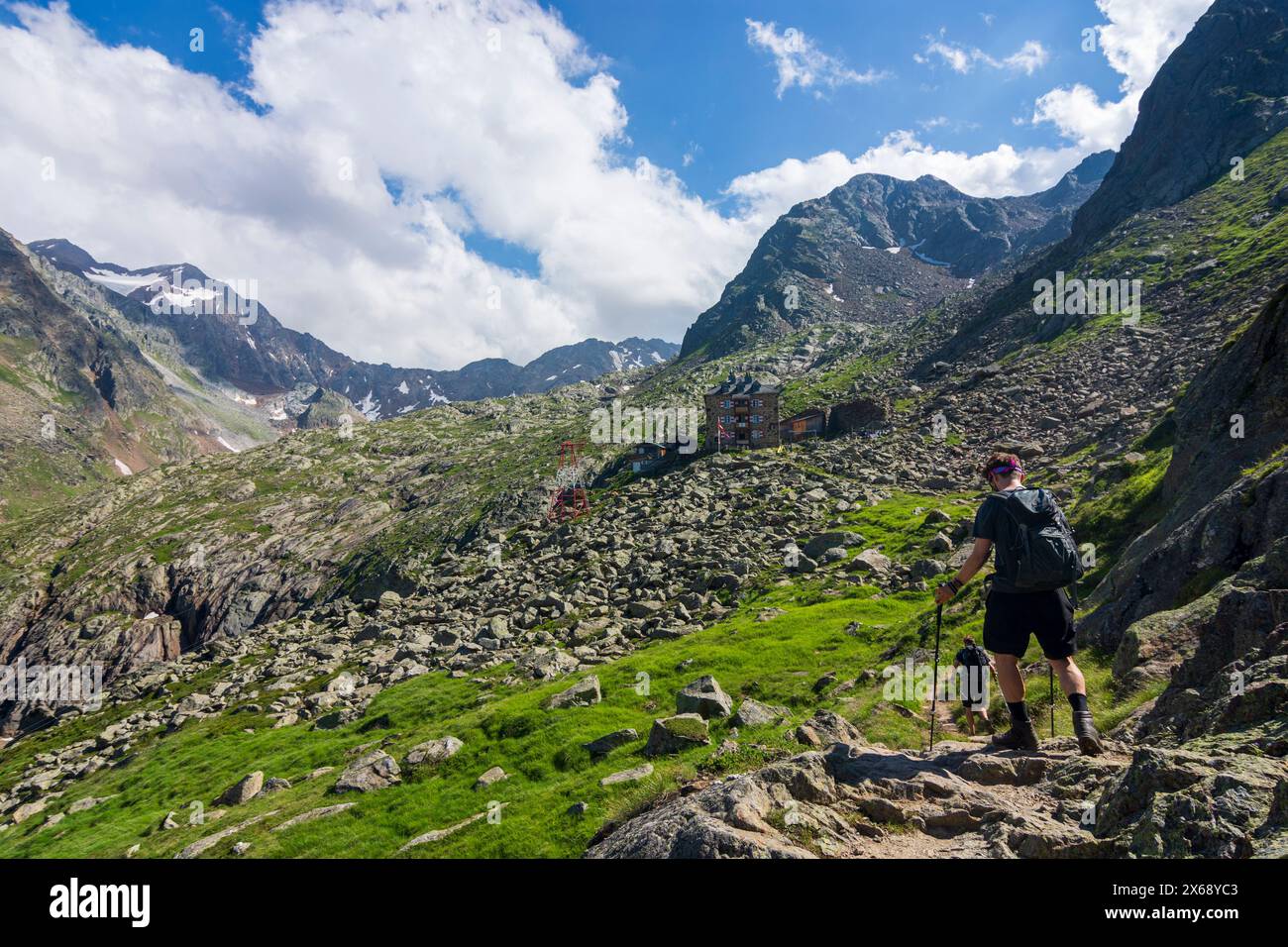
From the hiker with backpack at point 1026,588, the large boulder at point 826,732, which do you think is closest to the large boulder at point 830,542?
the large boulder at point 826,732

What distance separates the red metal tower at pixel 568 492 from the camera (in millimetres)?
85688

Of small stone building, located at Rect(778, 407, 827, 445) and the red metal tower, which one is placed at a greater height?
small stone building, located at Rect(778, 407, 827, 445)

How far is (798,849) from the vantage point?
659cm

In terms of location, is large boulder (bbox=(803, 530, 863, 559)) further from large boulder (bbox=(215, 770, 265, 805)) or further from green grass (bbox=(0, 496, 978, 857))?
large boulder (bbox=(215, 770, 265, 805))

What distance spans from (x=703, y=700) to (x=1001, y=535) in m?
12.6

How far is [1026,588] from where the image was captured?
8.78 meters

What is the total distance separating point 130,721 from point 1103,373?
113323 mm

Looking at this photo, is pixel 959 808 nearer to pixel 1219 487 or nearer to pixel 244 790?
pixel 1219 487

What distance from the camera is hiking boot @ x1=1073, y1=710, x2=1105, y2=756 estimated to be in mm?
8492

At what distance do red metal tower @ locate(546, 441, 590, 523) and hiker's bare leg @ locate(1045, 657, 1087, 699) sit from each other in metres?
74.1

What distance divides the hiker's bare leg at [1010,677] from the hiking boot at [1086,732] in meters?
0.94

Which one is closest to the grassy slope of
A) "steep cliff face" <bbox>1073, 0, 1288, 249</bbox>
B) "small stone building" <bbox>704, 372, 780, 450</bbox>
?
"small stone building" <bbox>704, 372, 780, 450</bbox>

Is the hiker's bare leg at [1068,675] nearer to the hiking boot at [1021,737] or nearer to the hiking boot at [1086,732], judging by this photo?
the hiking boot at [1086,732]
